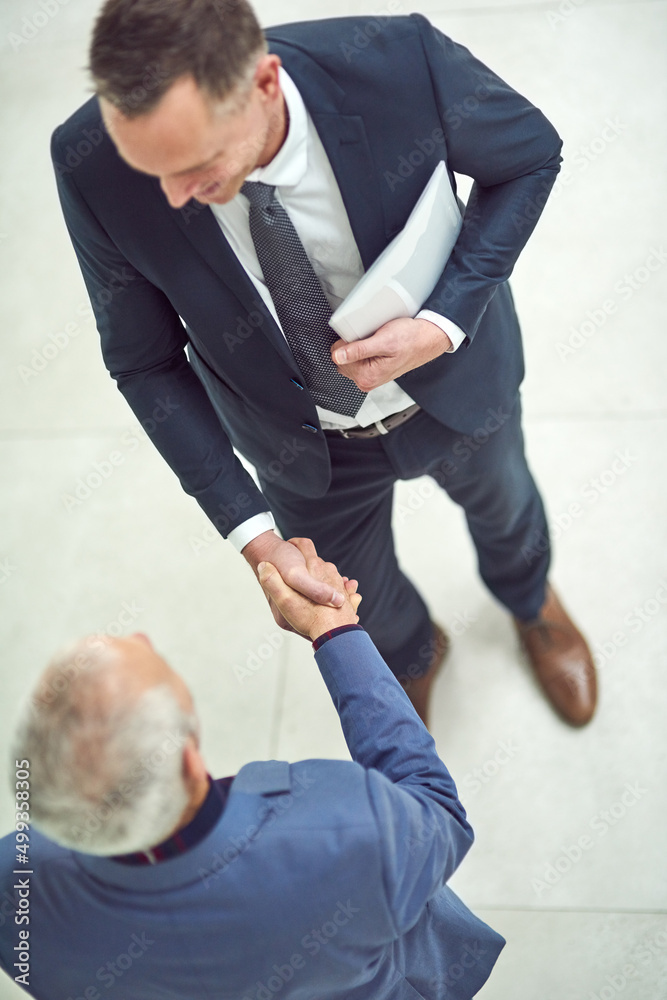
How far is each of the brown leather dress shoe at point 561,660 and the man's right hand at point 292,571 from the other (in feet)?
3.17

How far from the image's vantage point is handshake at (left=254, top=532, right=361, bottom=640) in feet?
4.15

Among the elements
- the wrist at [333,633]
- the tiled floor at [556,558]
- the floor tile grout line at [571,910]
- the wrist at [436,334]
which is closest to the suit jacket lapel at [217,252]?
the wrist at [436,334]

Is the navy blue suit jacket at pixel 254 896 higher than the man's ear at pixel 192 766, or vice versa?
the man's ear at pixel 192 766

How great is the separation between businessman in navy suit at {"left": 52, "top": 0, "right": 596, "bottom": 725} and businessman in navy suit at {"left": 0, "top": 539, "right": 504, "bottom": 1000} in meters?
0.37

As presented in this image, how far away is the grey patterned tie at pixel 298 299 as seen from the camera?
1193 mm

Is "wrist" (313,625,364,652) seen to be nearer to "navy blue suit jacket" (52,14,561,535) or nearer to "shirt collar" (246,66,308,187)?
"navy blue suit jacket" (52,14,561,535)

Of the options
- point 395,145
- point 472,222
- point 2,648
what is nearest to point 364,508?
point 472,222

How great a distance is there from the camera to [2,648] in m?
2.51

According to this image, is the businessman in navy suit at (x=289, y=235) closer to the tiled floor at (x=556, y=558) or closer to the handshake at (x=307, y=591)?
the handshake at (x=307, y=591)

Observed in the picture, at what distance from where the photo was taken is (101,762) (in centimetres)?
87

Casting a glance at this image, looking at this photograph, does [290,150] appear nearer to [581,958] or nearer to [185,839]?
[185,839]

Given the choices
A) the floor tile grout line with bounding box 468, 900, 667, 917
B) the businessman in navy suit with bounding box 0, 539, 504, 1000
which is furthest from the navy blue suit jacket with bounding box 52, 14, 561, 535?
the floor tile grout line with bounding box 468, 900, 667, 917

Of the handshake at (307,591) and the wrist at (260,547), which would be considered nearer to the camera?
the handshake at (307,591)

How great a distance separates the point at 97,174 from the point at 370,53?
40 centimetres
